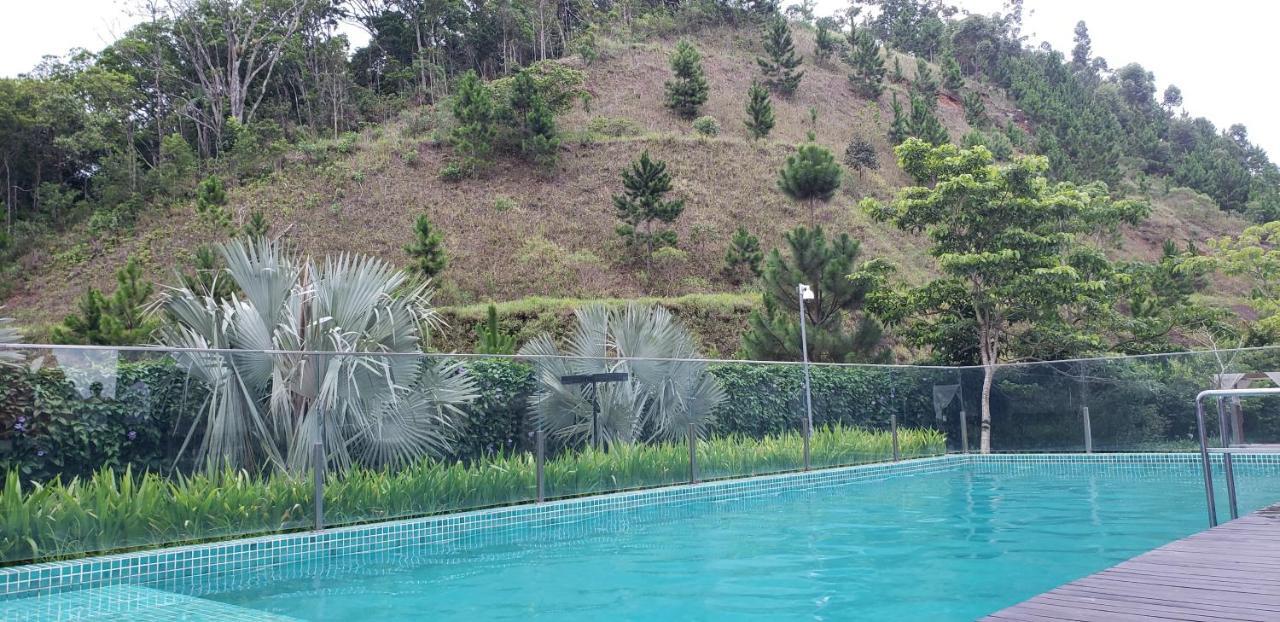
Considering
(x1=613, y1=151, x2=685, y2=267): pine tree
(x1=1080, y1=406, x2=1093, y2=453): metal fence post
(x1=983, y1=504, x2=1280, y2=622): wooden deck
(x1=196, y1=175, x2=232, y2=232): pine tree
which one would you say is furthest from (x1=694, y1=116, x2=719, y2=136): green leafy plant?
(x1=983, y1=504, x2=1280, y2=622): wooden deck

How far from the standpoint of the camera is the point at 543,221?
27859mm

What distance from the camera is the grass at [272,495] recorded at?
5297mm

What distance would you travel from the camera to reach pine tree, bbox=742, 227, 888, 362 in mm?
13875

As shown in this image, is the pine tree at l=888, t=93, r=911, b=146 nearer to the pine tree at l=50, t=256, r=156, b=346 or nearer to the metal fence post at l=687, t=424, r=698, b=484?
the metal fence post at l=687, t=424, r=698, b=484

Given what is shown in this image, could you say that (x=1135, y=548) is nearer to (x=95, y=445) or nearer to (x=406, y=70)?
(x=95, y=445)

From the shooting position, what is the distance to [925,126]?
31.3 metres

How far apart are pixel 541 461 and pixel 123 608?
155 inches

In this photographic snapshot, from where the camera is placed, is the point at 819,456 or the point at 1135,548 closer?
the point at 1135,548

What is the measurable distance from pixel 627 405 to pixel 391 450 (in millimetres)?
2693

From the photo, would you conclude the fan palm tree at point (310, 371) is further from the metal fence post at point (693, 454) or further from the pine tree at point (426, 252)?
the pine tree at point (426, 252)

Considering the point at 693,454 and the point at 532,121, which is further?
the point at 532,121

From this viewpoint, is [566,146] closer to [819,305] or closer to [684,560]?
[819,305]

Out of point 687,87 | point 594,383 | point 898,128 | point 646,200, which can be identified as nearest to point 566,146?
point 687,87

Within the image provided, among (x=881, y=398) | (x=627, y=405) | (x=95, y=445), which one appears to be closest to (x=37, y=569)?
(x=95, y=445)
